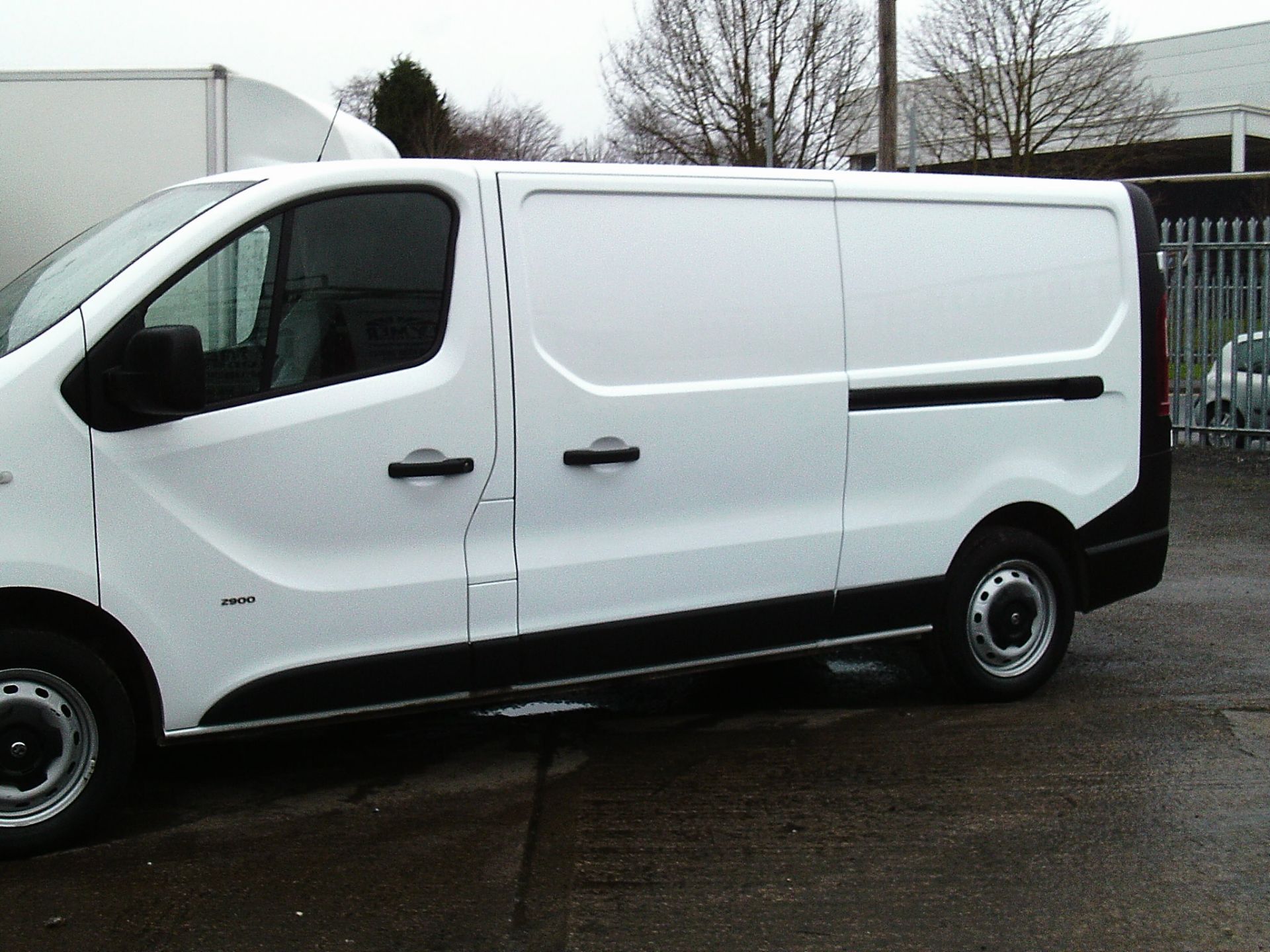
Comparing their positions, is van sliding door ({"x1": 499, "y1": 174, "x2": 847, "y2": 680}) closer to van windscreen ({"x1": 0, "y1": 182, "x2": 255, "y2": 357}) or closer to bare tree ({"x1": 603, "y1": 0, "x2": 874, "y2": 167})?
van windscreen ({"x1": 0, "y1": 182, "x2": 255, "y2": 357})

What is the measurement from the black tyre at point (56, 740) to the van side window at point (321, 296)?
33.3 inches

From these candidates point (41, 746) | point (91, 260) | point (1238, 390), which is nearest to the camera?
point (41, 746)

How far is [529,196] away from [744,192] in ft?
2.64

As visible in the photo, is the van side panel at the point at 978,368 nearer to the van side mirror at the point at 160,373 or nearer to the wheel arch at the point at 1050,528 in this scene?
the wheel arch at the point at 1050,528

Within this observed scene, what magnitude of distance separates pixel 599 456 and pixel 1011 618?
2.03 m

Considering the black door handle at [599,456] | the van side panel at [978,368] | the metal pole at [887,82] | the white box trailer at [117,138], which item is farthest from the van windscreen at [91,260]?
the metal pole at [887,82]

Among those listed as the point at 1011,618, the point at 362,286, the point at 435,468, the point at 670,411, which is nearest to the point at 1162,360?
the point at 1011,618

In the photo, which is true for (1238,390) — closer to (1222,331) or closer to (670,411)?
(1222,331)

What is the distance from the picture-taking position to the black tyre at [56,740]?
167 inches

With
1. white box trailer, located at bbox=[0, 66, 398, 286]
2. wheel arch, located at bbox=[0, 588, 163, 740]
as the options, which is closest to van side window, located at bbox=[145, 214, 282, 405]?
wheel arch, located at bbox=[0, 588, 163, 740]

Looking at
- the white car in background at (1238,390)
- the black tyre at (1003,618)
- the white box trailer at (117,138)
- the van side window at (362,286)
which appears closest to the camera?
the van side window at (362,286)

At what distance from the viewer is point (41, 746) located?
4.30 m

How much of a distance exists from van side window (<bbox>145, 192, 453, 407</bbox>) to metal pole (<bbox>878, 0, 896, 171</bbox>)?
14685mm

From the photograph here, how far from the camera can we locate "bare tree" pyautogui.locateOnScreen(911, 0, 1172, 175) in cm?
3462
